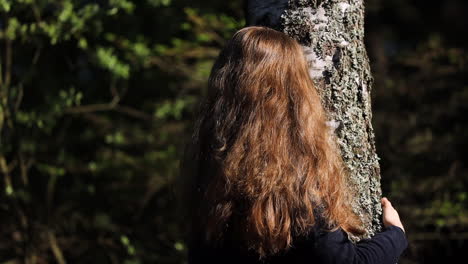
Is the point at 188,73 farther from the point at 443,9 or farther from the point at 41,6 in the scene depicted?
the point at 443,9

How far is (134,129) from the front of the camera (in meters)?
4.99

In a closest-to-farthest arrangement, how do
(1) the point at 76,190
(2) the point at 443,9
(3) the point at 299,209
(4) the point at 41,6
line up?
1. (3) the point at 299,209
2. (4) the point at 41,6
3. (1) the point at 76,190
4. (2) the point at 443,9

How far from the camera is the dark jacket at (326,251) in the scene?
1.60m

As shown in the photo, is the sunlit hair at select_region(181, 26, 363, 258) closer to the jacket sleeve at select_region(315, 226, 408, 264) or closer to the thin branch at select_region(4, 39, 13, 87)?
the jacket sleeve at select_region(315, 226, 408, 264)

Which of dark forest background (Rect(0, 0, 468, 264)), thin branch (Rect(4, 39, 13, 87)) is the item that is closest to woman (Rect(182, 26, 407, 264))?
dark forest background (Rect(0, 0, 468, 264))

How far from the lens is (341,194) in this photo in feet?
5.62

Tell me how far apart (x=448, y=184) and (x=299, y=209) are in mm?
2931

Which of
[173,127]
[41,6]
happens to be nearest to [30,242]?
[173,127]

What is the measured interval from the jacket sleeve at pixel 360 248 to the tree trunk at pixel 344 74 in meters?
0.17

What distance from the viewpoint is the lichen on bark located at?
1.99 m

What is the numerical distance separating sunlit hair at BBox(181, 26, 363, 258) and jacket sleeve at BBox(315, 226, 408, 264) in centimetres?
4

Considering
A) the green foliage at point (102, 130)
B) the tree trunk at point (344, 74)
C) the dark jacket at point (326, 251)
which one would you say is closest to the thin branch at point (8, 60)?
the green foliage at point (102, 130)

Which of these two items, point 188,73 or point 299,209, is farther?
point 188,73

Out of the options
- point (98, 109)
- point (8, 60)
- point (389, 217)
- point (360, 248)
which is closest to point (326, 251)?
point (360, 248)
